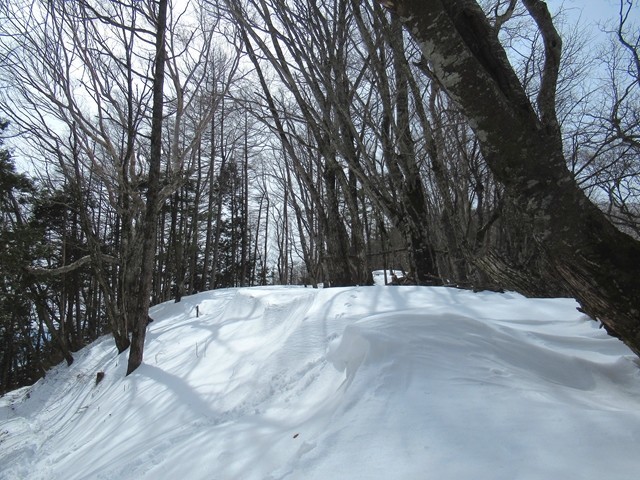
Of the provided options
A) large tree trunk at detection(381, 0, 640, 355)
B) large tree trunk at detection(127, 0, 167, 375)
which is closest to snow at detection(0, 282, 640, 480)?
large tree trunk at detection(381, 0, 640, 355)

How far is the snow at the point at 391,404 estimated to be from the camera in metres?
1.59

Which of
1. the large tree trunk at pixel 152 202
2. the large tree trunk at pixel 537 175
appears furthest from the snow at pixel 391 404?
the large tree trunk at pixel 152 202

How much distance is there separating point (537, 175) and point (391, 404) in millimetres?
1507

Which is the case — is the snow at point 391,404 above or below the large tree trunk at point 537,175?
below

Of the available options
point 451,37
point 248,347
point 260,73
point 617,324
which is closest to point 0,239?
point 260,73

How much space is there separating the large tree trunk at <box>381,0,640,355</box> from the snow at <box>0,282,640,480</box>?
567mm

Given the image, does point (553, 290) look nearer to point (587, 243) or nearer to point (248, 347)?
point (587, 243)

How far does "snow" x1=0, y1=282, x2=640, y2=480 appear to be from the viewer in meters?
1.59

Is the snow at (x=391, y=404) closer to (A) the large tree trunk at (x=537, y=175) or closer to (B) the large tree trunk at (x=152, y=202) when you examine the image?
(A) the large tree trunk at (x=537, y=175)

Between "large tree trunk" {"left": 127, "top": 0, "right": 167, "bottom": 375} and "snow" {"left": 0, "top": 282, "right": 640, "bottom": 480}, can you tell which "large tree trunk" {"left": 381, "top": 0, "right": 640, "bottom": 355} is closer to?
"snow" {"left": 0, "top": 282, "right": 640, "bottom": 480}

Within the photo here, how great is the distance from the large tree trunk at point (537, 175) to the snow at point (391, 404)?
1.86 ft

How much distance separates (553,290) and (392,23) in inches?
210

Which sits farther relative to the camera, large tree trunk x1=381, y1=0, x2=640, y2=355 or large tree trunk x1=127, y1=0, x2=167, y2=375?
large tree trunk x1=127, y1=0, x2=167, y2=375

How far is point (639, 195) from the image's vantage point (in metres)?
15.0
